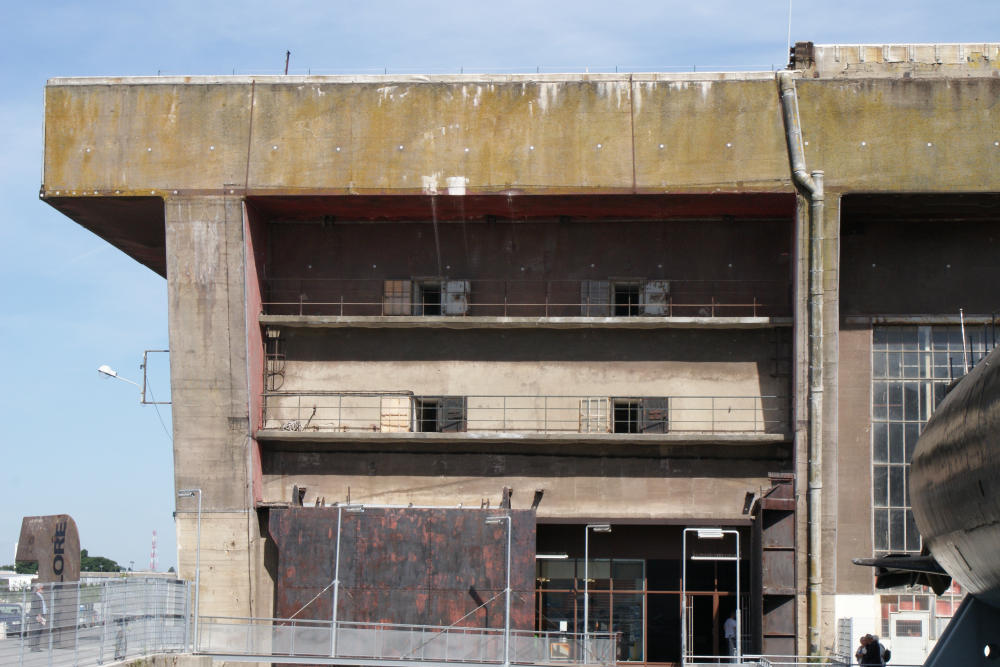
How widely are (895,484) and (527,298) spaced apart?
11271 millimetres

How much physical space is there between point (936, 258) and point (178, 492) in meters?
21.7

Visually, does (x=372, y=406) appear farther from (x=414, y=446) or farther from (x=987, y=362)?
(x=987, y=362)

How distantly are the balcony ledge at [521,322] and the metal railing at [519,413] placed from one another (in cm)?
201

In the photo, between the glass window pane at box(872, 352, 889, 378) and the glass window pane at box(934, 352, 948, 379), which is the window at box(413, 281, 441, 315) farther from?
the glass window pane at box(934, 352, 948, 379)

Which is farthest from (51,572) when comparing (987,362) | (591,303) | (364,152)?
(987,362)

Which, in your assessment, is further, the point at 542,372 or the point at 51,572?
the point at 542,372

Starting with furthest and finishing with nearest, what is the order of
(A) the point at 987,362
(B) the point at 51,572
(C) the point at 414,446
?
1. (C) the point at 414,446
2. (B) the point at 51,572
3. (A) the point at 987,362

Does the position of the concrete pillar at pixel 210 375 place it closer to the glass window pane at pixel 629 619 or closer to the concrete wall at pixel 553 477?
the concrete wall at pixel 553 477

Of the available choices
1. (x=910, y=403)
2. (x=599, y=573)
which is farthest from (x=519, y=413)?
(x=910, y=403)

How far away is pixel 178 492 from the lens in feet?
115

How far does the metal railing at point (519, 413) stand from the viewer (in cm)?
3553

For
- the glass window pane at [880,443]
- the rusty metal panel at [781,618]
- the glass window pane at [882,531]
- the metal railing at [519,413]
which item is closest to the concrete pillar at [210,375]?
the metal railing at [519,413]

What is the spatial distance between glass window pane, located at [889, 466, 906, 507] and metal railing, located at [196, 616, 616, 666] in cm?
851

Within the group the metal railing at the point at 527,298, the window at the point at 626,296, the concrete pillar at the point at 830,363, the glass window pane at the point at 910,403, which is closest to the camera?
the concrete pillar at the point at 830,363
